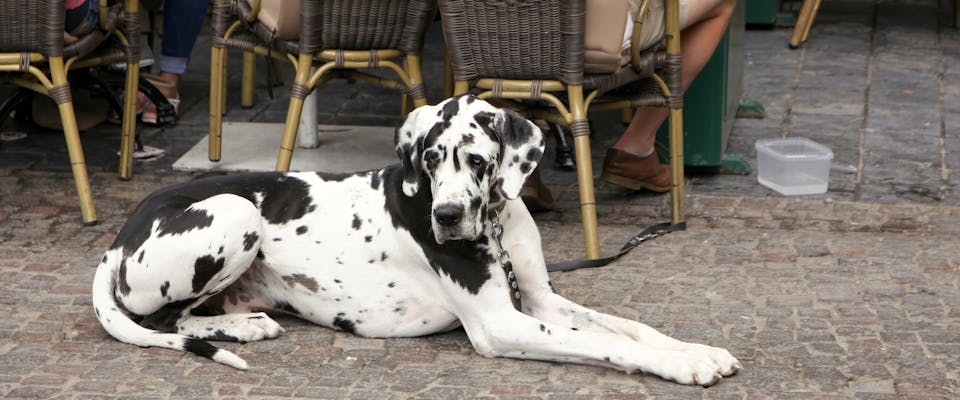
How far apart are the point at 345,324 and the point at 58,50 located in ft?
6.46

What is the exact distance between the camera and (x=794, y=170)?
18.7ft

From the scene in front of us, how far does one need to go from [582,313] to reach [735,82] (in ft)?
9.76

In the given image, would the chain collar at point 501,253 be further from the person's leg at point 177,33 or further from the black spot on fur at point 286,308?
the person's leg at point 177,33

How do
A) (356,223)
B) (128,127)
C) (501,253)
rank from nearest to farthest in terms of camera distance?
1. (501,253)
2. (356,223)
3. (128,127)

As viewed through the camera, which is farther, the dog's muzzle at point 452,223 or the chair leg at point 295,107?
the chair leg at point 295,107

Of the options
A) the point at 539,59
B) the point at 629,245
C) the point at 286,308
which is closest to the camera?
the point at 286,308

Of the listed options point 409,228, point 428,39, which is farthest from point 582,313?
point 428,39

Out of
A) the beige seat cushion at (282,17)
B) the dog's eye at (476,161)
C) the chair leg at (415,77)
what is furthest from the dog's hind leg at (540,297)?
the beige seat cushion at (282,17)

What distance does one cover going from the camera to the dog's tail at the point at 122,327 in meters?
3.90

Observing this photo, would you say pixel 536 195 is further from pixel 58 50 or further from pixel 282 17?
pixel 58 50

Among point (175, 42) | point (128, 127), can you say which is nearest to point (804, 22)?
point (175, 42)

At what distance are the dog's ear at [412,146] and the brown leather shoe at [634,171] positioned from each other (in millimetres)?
1842

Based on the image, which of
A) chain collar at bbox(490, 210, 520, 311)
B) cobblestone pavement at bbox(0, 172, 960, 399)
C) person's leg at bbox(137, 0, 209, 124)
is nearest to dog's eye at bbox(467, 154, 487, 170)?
chain collar at bbox(490, 210, 520, 311)

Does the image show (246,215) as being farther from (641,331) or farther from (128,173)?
(128,173)
